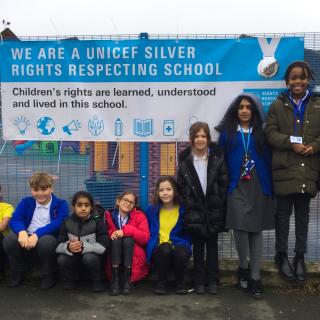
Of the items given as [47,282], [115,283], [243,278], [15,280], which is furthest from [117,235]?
[243,278]

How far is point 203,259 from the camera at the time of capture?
427cm

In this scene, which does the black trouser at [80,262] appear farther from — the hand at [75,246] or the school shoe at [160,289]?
the school shoe at [160,289]

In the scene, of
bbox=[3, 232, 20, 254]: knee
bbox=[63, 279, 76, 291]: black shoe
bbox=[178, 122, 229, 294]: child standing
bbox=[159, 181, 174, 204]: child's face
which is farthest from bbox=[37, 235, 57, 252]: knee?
bbox=[178, 122, 229, 294]: child standing

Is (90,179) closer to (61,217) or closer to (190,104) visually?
(61,217)

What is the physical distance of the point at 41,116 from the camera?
470 centimetres

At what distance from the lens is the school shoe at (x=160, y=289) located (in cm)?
417

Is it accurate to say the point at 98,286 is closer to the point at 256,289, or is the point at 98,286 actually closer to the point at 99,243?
the point at 99,243

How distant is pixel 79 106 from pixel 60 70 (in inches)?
15.8

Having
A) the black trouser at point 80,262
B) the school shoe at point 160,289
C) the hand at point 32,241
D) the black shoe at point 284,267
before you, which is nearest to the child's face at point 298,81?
the black shoe at point 284,267

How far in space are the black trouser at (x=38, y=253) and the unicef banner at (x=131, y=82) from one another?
1.07 metres

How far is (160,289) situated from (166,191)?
89 centimetres

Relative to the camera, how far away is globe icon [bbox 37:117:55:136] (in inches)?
185

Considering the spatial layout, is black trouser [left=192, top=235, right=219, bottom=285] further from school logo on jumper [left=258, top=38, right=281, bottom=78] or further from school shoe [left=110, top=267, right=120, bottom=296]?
school logo on jumper [left=258, top=38, right=281, bottom=78]

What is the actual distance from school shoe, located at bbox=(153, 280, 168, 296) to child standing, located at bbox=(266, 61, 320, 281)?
130cm
